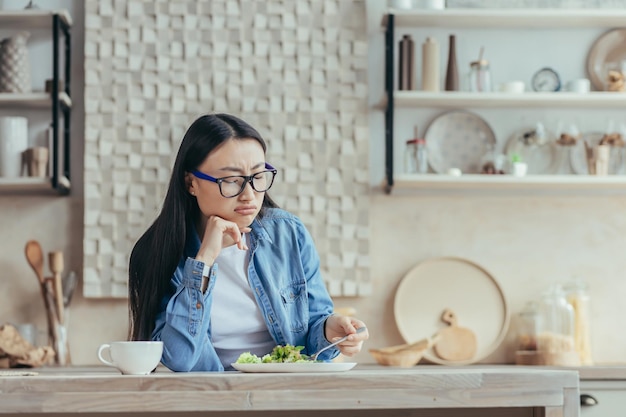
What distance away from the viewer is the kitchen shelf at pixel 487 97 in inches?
140

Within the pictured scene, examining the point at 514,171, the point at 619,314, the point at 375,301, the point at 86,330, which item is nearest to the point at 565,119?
the point at 514,171

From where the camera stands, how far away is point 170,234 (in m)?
2.07

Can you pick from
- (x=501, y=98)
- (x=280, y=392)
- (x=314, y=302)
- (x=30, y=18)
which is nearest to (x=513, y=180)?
(x=501, y=98)

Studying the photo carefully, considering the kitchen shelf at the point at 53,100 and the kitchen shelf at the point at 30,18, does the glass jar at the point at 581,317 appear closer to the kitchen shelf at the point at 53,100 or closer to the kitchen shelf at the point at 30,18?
the kitchen shelf at the point at 53,100

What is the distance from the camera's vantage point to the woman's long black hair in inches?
79.0

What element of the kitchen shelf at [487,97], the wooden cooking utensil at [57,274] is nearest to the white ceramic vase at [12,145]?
the wooden cooking utensil at [57,274]

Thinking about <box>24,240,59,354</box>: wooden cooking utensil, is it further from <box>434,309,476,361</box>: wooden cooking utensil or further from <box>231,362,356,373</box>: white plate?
<box>231,362,356,373</box>: white plate

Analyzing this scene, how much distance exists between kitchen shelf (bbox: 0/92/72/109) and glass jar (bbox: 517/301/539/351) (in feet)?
6.12

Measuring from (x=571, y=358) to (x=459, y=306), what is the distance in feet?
1.59

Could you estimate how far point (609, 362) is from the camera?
3717 mm

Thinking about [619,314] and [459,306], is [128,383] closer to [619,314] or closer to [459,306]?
[459,306]

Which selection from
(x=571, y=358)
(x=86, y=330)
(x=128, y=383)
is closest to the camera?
(x=128, y=383)

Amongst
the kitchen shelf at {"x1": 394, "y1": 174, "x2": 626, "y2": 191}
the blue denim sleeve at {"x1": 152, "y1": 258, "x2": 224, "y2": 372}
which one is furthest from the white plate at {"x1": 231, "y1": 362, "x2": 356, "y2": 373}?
the kitchen shelf at {"x1": 394, "y1": 174, "x2": 626, "y2": 191}

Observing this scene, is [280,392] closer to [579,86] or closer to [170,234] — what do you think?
[170,234]
